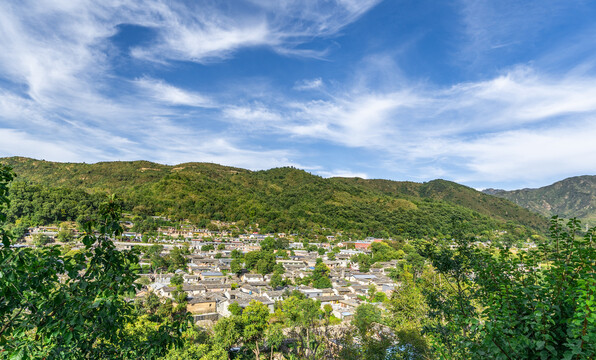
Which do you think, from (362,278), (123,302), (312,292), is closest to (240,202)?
(362,278)

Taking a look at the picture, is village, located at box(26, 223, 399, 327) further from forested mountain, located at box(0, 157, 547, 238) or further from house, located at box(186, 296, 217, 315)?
forested mountain, located at box(0, 157, 547, 238)

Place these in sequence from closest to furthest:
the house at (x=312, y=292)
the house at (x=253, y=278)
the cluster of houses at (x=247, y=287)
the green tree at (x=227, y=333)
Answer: the green tree at (x=227, y=333), the cluster of houses at (x=247, y=287), the house at (x=312, y=292), the house at (x=253, y=278)

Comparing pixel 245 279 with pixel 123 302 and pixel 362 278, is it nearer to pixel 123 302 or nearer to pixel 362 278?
pixel 362 278

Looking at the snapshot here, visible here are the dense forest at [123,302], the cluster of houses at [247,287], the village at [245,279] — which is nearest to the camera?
the dense forest at [123,302]

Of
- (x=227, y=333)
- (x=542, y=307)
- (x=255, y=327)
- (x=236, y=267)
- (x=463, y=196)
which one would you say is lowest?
(x=236, y=267)

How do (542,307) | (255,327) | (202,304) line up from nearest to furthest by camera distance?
(542,307) < (255,327) < (202,304)

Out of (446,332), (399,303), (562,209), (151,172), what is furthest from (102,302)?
(562,209)

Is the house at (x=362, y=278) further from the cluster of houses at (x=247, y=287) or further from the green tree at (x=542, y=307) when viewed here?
the green tree at (x=542, y=307)

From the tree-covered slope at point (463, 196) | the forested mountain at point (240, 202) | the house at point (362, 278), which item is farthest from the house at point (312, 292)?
the tree-covered slope at point (463, 196)
